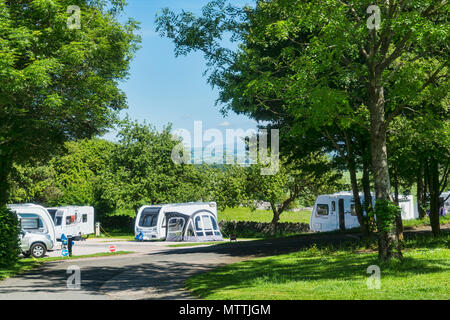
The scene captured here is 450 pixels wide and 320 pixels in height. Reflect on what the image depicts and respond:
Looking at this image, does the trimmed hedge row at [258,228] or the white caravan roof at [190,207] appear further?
the trimmed hedge row at [258,228]

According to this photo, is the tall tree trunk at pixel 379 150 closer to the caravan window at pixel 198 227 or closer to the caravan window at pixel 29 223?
the caravan window at pixel 29 223

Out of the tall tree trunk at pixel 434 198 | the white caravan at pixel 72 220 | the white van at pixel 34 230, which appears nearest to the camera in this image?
the tall tree trunk at pixel 434 198

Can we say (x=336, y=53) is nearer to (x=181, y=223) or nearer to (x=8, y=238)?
(x=8, y=238)

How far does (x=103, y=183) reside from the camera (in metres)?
40.9

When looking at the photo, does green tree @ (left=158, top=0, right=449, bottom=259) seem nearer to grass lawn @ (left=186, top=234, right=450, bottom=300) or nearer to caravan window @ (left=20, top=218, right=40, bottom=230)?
grass lawn @ (left=186, top=234, right=450, bottom=300)

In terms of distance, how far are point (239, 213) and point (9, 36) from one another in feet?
171

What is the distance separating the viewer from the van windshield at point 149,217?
103 feet

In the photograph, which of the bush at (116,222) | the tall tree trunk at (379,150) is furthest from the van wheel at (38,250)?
the bush at (116,222)

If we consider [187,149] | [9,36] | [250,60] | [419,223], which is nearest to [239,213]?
[187,149]

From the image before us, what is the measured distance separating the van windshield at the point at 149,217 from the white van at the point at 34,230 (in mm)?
9066

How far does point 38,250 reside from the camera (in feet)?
73.3

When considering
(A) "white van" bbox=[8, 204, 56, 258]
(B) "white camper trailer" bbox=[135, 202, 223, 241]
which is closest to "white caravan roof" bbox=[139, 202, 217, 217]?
(B) "white camper trailer" bbox=[135, 202, 223, 241]
